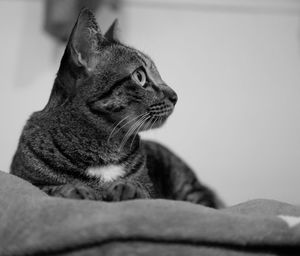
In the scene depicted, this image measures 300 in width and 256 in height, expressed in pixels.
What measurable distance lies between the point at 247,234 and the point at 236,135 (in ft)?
3.64

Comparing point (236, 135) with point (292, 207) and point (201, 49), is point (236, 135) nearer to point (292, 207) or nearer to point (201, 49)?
point (201, 49)

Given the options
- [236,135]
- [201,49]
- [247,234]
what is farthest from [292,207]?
[201,49]

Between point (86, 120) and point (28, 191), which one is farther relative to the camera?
point (86, 120)

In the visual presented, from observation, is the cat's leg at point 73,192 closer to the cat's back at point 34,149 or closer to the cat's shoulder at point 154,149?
the cat's back at point 34,149

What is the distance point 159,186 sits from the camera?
4.20 ft

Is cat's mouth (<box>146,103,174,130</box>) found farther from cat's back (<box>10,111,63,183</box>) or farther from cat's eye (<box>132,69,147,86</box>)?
cat's back (<box>10,111,63,183</box>)

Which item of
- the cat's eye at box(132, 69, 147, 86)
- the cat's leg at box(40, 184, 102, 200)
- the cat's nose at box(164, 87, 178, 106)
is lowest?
the cat's leg at box(40, 184, 102, 200)

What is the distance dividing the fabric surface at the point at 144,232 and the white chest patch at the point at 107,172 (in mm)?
289

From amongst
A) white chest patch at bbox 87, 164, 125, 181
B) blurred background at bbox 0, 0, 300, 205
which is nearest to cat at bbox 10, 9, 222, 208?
white chest patch at bbox 87, 164, 125, 181

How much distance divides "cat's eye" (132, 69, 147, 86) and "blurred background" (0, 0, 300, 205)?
1.93ft

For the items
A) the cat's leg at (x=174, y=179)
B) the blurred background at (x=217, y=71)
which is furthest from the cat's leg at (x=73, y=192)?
the blurred background at (x=217, y=71)

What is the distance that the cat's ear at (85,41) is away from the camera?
96 centimetres

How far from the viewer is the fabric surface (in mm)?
598

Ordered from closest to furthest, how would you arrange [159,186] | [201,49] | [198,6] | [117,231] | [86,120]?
[117,231]
[86,120]
[159,186]
[201,49]
[198,6]
